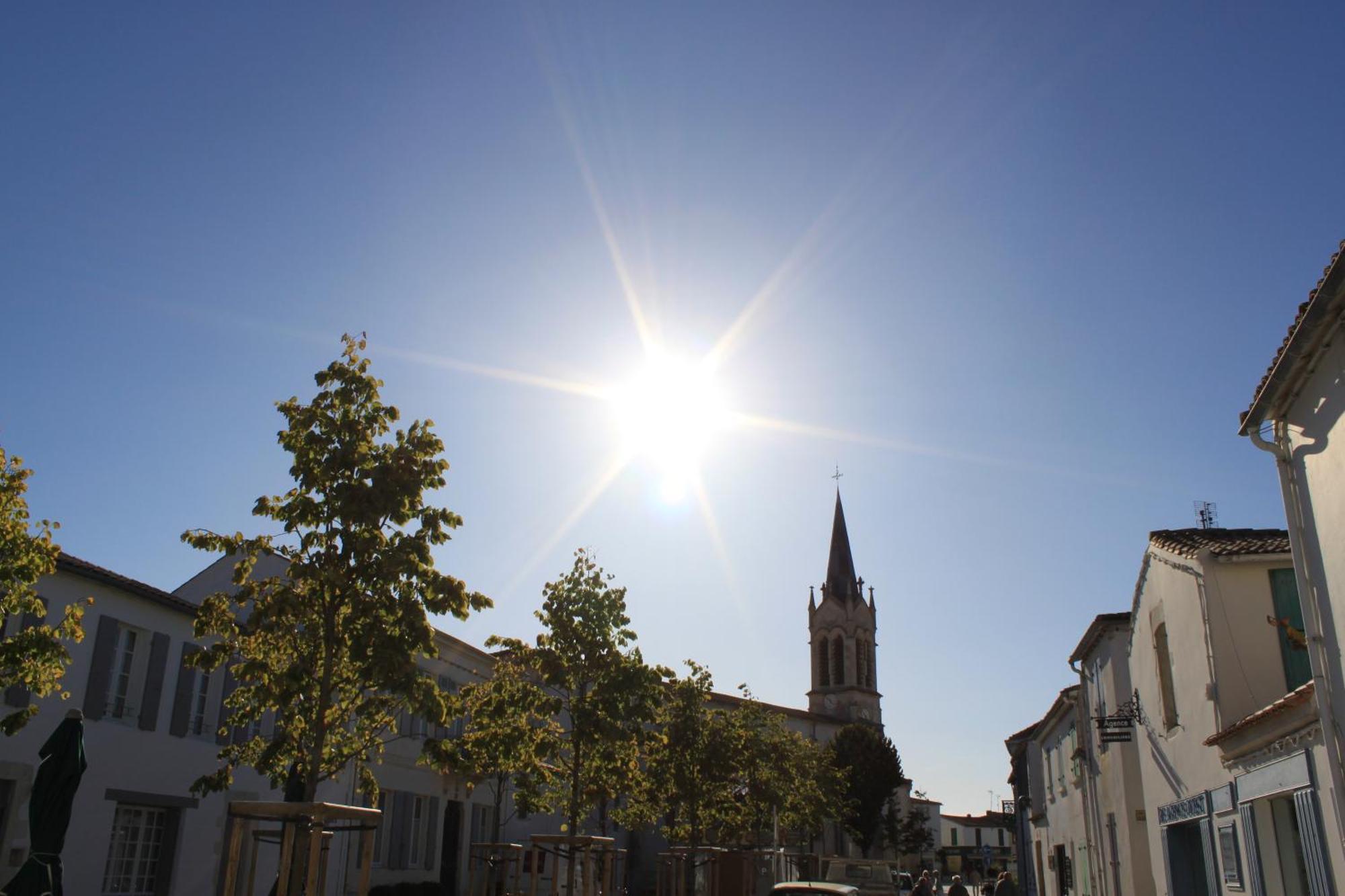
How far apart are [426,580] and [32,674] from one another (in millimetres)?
4337

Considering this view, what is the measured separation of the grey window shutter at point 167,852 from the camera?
1866cm

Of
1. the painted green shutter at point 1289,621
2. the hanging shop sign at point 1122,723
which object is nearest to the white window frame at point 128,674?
the hanging shop sign at point 1122,723

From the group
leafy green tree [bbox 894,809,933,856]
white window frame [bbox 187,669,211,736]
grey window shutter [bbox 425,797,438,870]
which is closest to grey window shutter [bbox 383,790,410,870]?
grey window shutter [bbox 425,797,438,870]

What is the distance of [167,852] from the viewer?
18859 mm

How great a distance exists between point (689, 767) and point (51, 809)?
711 inches

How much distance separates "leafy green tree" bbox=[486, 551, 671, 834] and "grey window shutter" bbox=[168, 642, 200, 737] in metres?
6.06

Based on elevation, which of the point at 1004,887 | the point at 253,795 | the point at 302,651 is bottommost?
the point at 1004,887

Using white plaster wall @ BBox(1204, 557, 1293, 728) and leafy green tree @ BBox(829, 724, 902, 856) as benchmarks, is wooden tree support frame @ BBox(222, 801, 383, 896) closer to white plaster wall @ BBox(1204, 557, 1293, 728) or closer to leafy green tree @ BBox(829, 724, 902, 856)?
white plaster wall @ BBox(1204, 557, 1293, 728)

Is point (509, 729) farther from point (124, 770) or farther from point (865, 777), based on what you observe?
point (865, 777)

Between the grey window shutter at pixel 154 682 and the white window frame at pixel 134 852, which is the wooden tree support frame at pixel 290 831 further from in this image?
the grey window shutter at pixel 154 682

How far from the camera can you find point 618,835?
49.5 m

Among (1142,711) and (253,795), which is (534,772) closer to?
(253,795)

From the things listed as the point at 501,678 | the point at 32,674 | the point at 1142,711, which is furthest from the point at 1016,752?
the point at 32,674

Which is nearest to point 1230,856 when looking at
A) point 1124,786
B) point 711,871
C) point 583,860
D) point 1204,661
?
point 1204,661
